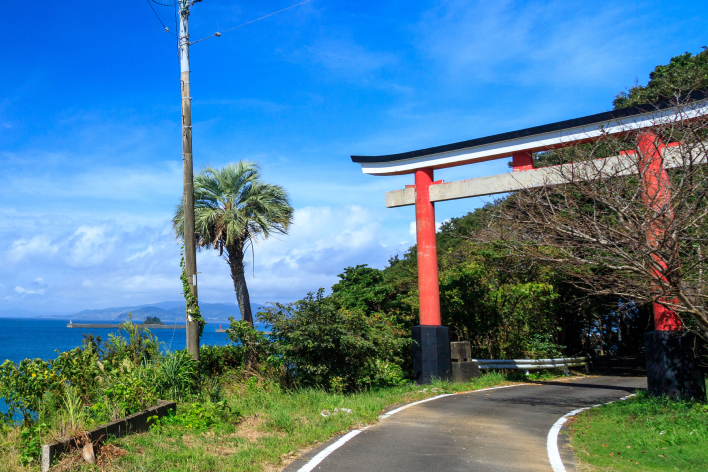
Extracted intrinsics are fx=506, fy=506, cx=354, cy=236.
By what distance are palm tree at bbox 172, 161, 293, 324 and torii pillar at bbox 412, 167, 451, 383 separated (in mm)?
5195

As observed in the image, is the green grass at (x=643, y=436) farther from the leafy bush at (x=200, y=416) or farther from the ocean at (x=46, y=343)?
the ocean at (x=46, y=343)

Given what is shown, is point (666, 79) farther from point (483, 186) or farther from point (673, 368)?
point (673, 368)

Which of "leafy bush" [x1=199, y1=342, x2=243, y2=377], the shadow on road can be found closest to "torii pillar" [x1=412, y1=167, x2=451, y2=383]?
the shadow on road

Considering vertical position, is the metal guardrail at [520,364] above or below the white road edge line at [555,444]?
below

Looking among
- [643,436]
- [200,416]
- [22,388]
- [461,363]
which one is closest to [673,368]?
[643,436]

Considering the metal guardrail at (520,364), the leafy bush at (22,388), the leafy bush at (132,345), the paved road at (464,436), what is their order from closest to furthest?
the paved road at (464,436)
the leafy bush at (22,388)
the leafy bush at (132,345)
the metal guardrail at (520,364)

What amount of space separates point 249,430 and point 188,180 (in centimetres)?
493

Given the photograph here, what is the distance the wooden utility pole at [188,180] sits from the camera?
9.80m

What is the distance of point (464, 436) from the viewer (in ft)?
25.8

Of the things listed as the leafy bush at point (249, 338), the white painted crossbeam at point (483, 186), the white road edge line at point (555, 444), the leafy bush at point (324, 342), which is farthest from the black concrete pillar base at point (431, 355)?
the leafy bush at point (249, 338)

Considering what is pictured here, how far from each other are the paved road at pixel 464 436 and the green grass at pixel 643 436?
532 millimetres

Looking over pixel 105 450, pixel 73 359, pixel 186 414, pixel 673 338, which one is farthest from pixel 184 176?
pixel 673 338

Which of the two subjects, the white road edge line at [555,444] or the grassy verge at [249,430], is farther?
the white road edge line at [555,444]

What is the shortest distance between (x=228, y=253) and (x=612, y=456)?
43.1ft
